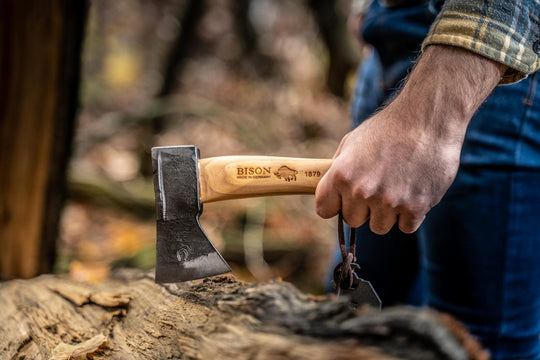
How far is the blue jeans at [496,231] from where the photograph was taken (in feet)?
4.33

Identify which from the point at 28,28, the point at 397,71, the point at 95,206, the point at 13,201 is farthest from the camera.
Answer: the point at 95,206

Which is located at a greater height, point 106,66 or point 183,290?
point 106,66

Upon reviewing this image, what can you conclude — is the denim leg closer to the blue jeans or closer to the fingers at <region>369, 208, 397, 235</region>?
the blue jeans

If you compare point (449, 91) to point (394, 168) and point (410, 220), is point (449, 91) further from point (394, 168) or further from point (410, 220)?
point (410, 220)

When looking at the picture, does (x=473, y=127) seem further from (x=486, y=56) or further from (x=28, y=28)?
(x=28, y=28)

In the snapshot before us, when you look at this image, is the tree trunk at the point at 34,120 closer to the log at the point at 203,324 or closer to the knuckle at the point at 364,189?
the log at the point at 203,324

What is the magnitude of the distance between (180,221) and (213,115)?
3539mm

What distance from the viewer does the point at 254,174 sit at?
4.61 ft

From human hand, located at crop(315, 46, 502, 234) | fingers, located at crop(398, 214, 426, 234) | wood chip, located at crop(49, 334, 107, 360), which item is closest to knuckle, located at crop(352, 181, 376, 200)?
human hand, located at crop(315, 46, 502, 234)

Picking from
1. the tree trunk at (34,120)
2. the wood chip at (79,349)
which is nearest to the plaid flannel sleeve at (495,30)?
the wood chip at (79,349)

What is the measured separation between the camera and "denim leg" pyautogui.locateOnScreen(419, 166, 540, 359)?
1350 mm

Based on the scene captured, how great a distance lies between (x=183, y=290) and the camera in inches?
50.8

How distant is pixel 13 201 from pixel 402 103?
6.81ft

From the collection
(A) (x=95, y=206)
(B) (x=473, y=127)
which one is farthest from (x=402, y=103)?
(A) (x=95, y=206)
